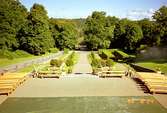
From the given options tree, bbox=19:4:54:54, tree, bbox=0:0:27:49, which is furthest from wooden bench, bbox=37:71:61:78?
tree, bbox=19:4:54:54

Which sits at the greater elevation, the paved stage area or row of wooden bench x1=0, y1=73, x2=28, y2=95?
row of wooden bench x1=0, y1=73, x2=28, y2=95

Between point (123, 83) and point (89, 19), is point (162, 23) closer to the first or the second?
point (123, 83)

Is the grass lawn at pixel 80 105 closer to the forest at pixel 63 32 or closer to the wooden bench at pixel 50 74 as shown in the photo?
the wooden bench at pixel 50 74

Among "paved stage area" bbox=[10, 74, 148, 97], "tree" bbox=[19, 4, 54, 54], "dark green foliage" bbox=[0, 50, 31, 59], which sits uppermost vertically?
"tree" bbox=[19, 4, 54, 54]

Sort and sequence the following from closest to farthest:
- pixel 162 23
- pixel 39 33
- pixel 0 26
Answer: pixel 162 23 < pixel 0 26 < pixel 39 33

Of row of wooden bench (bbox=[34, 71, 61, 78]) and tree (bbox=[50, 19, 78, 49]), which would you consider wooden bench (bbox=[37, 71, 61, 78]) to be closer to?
row of wooden bench (bbox=[34, 71, 61, 78])

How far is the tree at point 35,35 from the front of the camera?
2849 inches

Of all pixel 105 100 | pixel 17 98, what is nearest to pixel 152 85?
pixel 105 100

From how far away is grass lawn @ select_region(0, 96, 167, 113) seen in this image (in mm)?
14938

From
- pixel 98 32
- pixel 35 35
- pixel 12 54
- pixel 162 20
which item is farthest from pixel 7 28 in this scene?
pixel 98 32

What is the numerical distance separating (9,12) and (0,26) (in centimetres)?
513

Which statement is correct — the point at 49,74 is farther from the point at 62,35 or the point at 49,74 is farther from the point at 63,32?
the point at 63,32

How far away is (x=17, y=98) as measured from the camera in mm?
18172

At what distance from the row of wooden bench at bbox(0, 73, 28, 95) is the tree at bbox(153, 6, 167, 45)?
3902cm
